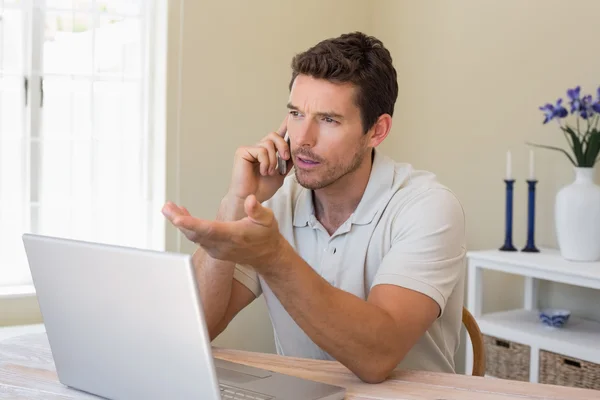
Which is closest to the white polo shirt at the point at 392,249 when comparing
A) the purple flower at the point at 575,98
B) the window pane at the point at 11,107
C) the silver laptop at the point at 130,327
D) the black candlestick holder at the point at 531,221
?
the silver laptop at the point at 130,327

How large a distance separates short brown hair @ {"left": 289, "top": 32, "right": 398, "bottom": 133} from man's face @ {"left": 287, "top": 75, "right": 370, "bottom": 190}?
20 mm

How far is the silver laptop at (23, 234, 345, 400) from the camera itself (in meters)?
0.98

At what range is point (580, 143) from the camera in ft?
8.77

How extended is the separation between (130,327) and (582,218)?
1.98m

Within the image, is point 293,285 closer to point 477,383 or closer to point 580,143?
point 477,383

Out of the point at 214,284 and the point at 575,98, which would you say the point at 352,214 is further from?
the point at 575,98

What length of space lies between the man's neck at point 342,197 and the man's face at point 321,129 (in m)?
0.05

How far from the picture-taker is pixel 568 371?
8.18 ft

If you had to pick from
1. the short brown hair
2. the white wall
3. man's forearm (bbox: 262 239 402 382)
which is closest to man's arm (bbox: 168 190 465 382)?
man's forearm (bbox: 262 239 402 382)

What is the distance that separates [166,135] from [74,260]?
2348 millimetres

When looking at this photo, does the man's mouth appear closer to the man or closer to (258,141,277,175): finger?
the man

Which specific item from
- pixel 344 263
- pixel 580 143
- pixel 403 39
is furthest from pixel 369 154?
pixel 403 39

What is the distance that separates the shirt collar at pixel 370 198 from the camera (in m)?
1.72

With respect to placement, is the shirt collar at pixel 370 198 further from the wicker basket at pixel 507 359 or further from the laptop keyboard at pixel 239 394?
the wicker basket at pixel 507 359
